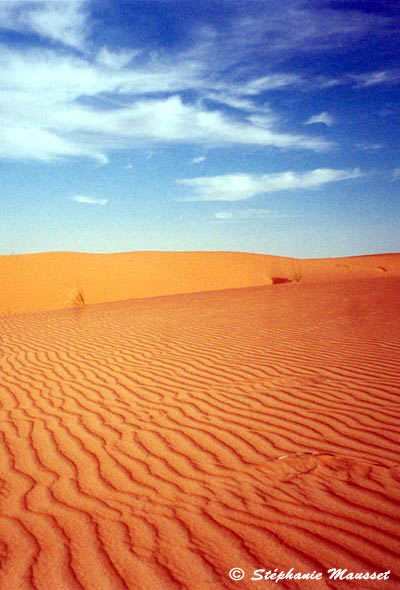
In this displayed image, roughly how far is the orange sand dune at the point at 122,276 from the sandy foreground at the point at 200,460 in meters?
13.6

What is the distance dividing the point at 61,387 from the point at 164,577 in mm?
3689

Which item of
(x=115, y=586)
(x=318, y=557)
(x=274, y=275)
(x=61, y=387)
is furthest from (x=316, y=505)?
(x=274, y=275)

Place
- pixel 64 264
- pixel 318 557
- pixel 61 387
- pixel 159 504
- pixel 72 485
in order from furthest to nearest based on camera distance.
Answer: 1. pixel 64 264
2. pixel 61 387
3. pixel 72 485
4. pixel 159 504
5. pixel 318 557

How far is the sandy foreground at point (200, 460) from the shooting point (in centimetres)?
222

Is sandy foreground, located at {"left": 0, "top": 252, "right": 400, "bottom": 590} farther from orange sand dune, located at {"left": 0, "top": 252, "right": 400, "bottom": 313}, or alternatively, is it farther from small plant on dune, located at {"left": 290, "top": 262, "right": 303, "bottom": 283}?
small plant on dune, located at {"left": 290, "top": 262, "right": 303, "bottom": 283}

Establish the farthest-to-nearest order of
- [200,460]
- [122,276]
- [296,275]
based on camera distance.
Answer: [122,276] → [296,275] → [200,460]

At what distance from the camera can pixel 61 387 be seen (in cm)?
545

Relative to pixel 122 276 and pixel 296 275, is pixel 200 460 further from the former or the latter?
pixel 122 276

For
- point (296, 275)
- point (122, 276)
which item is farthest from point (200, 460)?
point (122, 276)

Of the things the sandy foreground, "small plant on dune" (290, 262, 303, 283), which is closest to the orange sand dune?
"small plant on dune" (290, 262, 303, 283)

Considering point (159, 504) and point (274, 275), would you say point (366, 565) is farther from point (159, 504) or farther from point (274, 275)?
point (274, 275)

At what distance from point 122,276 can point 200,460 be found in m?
24.8

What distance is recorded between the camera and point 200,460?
332 centimetres

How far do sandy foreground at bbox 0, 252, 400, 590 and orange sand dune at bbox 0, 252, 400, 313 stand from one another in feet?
44.5
